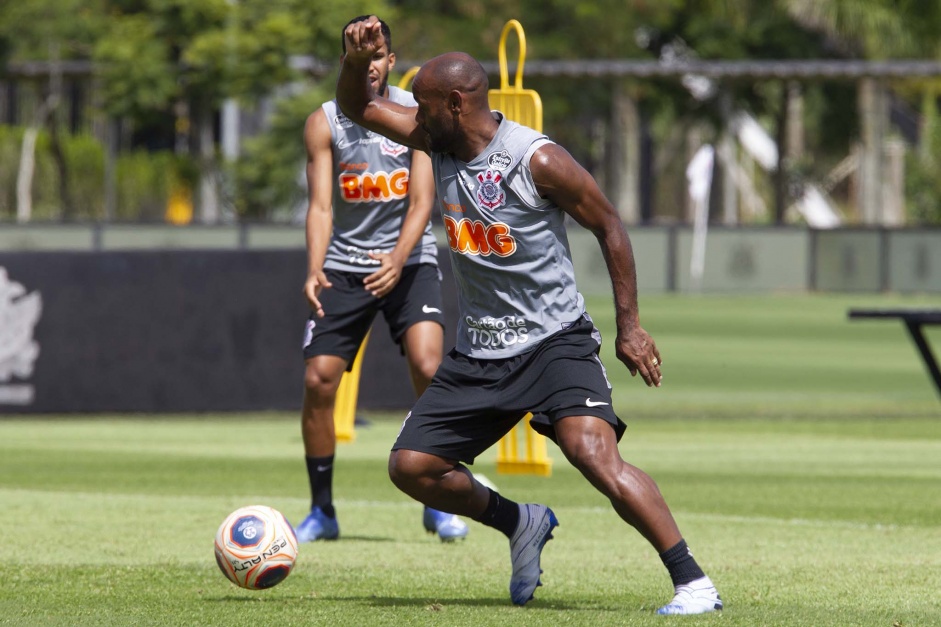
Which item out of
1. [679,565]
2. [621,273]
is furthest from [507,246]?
[679,565]

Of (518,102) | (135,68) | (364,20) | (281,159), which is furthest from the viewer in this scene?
(135,68)

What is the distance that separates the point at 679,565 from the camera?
5.85m

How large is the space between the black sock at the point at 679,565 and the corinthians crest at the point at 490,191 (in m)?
1.35

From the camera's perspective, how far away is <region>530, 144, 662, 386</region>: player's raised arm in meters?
5.82

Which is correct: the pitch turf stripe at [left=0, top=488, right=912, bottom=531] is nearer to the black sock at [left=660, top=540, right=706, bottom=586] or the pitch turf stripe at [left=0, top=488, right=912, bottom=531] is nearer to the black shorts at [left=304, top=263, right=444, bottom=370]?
the black shorts at [left=304, top=263, right=444, bottom=370]

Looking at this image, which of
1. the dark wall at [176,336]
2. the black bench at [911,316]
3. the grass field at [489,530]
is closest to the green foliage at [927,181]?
the grass field at [489,530]

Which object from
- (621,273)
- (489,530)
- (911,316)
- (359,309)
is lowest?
(489,530)

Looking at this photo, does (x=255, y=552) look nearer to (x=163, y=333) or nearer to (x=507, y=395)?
(x=507, y=395)

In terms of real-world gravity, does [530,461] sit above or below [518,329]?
below

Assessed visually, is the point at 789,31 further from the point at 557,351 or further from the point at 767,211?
the point at 557,351

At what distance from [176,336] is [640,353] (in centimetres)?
981

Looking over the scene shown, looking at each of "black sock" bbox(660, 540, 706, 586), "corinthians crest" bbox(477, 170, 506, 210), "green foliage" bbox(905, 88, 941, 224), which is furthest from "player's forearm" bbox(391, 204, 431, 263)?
"green foliage" bbox(905, 88, 941, 224)

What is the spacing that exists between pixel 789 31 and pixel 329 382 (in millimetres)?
41195

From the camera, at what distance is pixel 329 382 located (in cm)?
811
